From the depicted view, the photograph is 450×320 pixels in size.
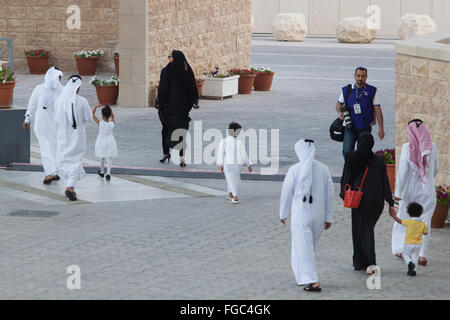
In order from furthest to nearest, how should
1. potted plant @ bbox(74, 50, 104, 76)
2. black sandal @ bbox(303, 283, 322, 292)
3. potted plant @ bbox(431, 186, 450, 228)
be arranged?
potted plant @ bbox(74, 50, 104, 76), potted plant @ bbox(431, 186, 450, 228), black sandal @ bbox(303, 283, 322, 292)

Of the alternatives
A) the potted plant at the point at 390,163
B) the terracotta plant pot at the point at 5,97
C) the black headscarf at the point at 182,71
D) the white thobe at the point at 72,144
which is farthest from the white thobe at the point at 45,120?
the potted plant at the point at 390,163

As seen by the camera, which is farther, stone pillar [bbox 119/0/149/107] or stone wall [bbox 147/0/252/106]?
stone wall [bbox 147/0/252/106]

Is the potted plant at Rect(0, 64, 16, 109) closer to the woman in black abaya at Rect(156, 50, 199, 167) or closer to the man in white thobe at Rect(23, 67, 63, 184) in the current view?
the man in white thobe at Rect(23, 67, 63, 184)

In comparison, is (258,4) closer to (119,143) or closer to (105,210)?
(119,143)

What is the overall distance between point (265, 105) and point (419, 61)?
38.1 ft

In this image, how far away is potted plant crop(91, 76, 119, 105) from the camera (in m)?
24.5

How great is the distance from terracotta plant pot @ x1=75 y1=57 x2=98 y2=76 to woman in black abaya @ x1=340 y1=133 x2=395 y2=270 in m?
20.5

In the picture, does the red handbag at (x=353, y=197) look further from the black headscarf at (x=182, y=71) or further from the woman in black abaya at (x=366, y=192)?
the black headscarf at (x=182, y=71)

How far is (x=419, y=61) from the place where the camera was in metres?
13.7

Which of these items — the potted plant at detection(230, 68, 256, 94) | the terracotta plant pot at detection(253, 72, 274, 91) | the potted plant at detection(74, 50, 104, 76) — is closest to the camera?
the potted plant at detection(230, 68, 256, 94)

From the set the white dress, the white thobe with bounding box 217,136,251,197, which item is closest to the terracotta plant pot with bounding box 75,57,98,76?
the white dress

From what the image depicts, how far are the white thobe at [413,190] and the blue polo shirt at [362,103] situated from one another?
A: 3203 millimetres
